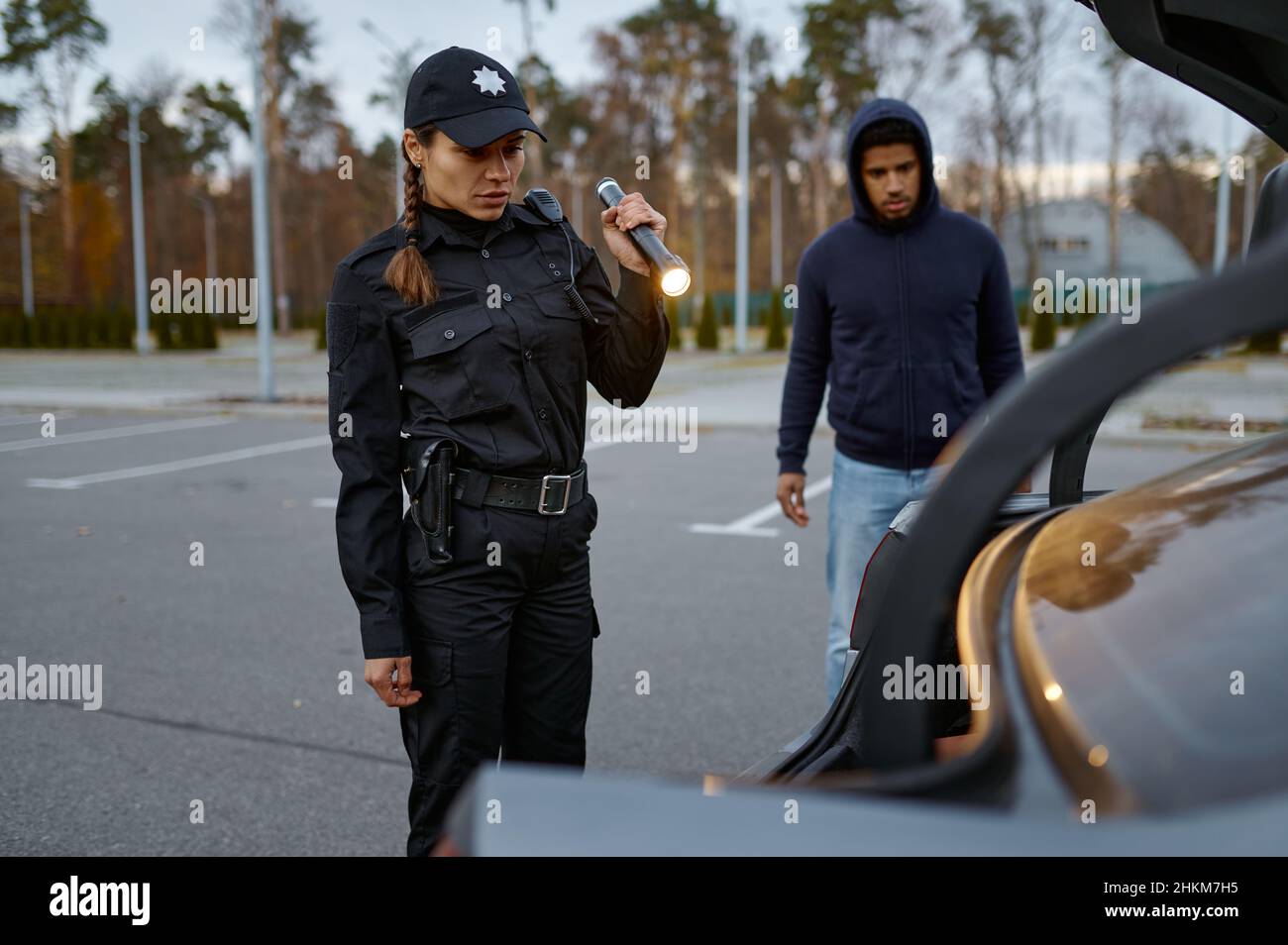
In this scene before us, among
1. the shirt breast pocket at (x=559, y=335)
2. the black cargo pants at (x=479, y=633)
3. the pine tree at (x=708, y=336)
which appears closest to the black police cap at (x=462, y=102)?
the shirt breast pocket at (x=559, y=335)

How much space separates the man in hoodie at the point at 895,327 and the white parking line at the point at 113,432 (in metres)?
10.6

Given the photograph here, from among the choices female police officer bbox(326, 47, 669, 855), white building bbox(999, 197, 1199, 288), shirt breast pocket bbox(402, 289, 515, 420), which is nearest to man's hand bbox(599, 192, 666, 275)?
female police officer bbox(326, 47, 669, 855)

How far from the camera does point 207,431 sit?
44.6 feet

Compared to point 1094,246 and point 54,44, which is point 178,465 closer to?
point 54,44

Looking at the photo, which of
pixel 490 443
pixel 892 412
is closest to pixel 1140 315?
pixel 490 443

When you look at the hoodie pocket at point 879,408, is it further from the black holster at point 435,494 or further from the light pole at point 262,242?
the light pole at point 262,242

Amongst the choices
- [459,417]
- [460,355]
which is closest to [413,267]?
[460,355]

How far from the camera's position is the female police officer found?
2322 millimetres

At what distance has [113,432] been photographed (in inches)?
534
